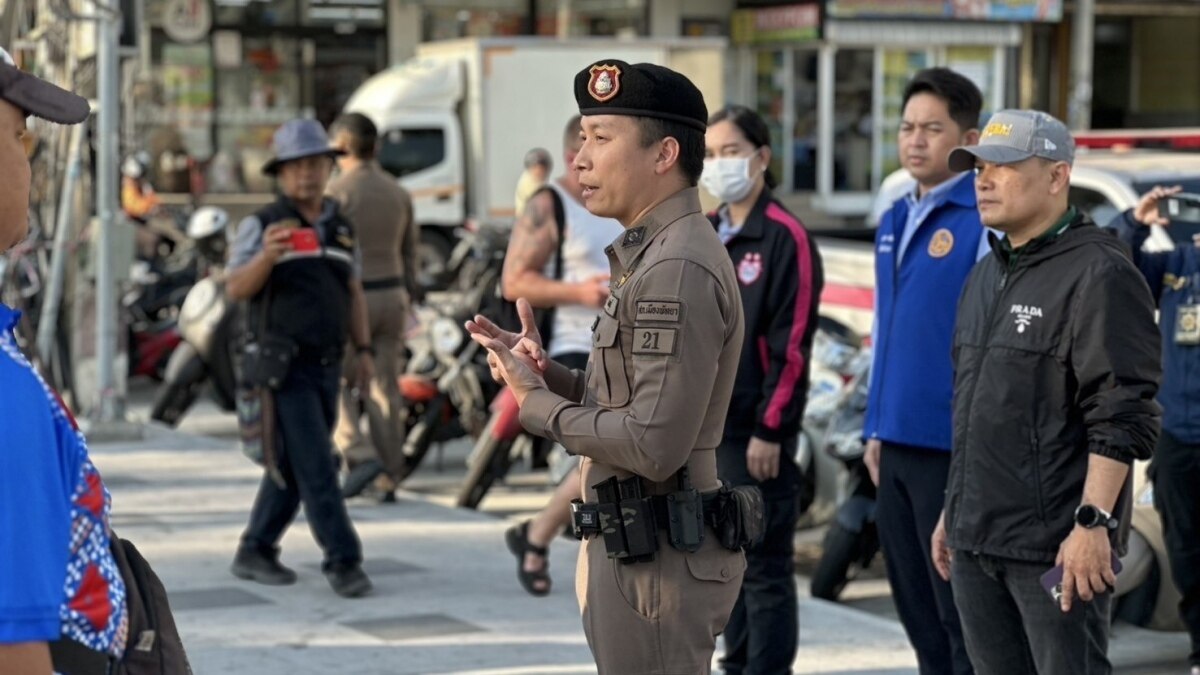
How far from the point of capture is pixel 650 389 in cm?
342

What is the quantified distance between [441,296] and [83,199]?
3123 mm

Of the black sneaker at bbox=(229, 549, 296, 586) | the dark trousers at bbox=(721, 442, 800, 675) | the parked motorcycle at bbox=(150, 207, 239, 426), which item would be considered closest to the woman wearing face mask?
the dark trousers at bbox=(721, 442, 800, 675)

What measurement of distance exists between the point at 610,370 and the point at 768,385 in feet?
7.27

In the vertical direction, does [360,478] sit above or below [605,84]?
below

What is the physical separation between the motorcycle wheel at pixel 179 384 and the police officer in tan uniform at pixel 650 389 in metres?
8.94

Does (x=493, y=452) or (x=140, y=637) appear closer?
(x=140, y=637)

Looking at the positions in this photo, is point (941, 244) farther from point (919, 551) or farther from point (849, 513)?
point (849, 513)

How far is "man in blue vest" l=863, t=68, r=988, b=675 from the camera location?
504 cm

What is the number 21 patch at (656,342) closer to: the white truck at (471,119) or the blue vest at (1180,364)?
the blue vest at (1180,364)

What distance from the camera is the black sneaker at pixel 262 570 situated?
7.55 meters

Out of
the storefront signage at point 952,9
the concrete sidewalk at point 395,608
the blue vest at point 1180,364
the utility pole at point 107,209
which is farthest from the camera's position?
the storefront signage at point 952,9

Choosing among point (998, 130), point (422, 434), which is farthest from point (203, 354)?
point (998, 130)

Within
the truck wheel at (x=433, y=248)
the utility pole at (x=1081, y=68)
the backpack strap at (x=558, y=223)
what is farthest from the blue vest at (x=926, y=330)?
the utility pole at (x=1081, y=68)

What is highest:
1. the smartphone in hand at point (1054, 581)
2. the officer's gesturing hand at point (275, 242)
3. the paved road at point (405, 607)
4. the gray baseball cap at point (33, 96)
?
the gray baseball cap at point (33, 96)
